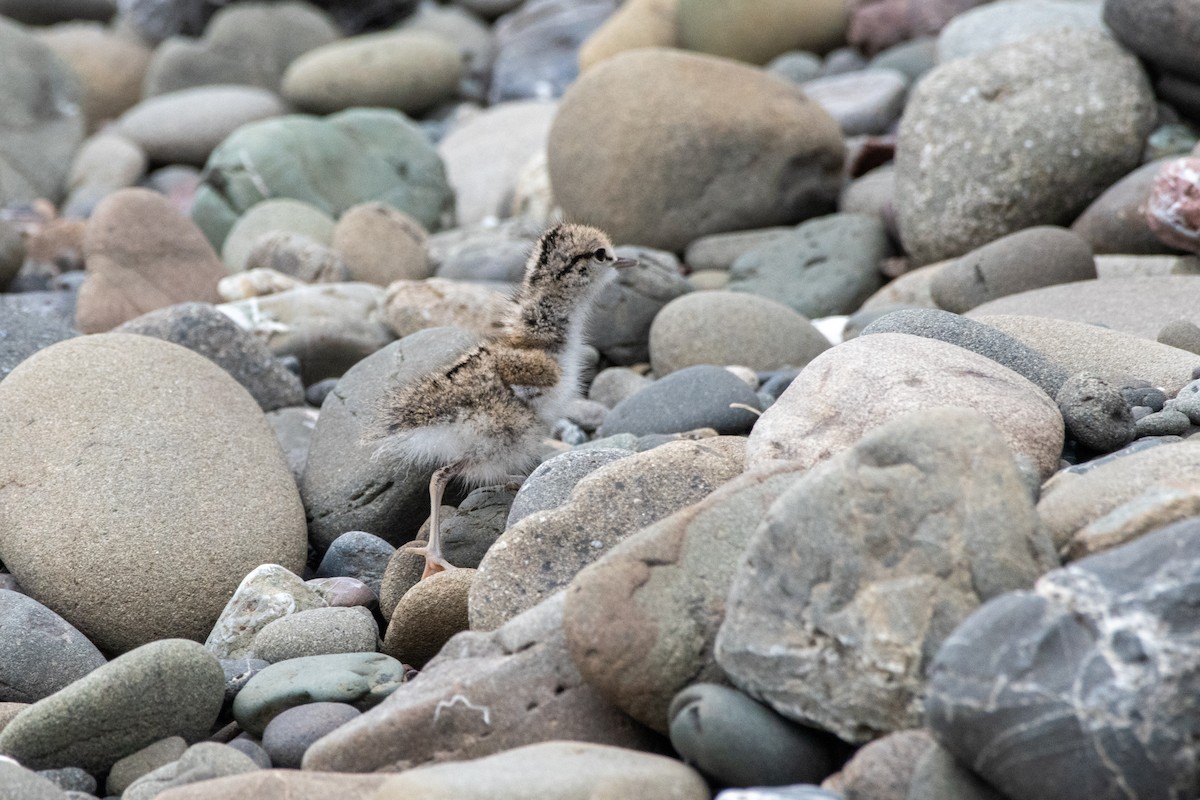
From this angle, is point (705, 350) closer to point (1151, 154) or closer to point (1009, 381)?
point (1009, 381)

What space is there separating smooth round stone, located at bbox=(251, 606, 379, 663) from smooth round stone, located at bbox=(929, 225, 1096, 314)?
3690 millimetres

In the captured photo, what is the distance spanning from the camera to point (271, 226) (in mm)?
9273

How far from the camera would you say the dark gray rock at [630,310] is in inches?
276

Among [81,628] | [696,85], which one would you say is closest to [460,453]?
[81,628]

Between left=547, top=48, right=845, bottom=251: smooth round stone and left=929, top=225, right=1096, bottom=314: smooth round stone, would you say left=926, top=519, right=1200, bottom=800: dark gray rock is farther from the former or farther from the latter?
left=547, top=48, right=845, bottom=251: smooth round stone

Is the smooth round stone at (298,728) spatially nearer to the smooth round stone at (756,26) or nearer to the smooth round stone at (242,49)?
the smooth round stone at (756,26)

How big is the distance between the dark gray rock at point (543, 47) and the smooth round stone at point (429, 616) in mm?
9918

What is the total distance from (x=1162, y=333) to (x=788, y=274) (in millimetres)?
2816

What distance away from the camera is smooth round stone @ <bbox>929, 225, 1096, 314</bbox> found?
6473 millimetres

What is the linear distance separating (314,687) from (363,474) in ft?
5.06

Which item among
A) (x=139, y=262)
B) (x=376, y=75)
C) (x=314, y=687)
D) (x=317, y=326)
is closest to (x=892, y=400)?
(x=314, y=687)

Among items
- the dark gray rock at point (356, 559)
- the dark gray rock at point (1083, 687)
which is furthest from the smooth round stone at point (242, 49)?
the dark gray rock at point (1083, 687)

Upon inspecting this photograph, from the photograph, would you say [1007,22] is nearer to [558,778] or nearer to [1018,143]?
[1018,143]

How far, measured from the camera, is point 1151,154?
7703 millimetres
